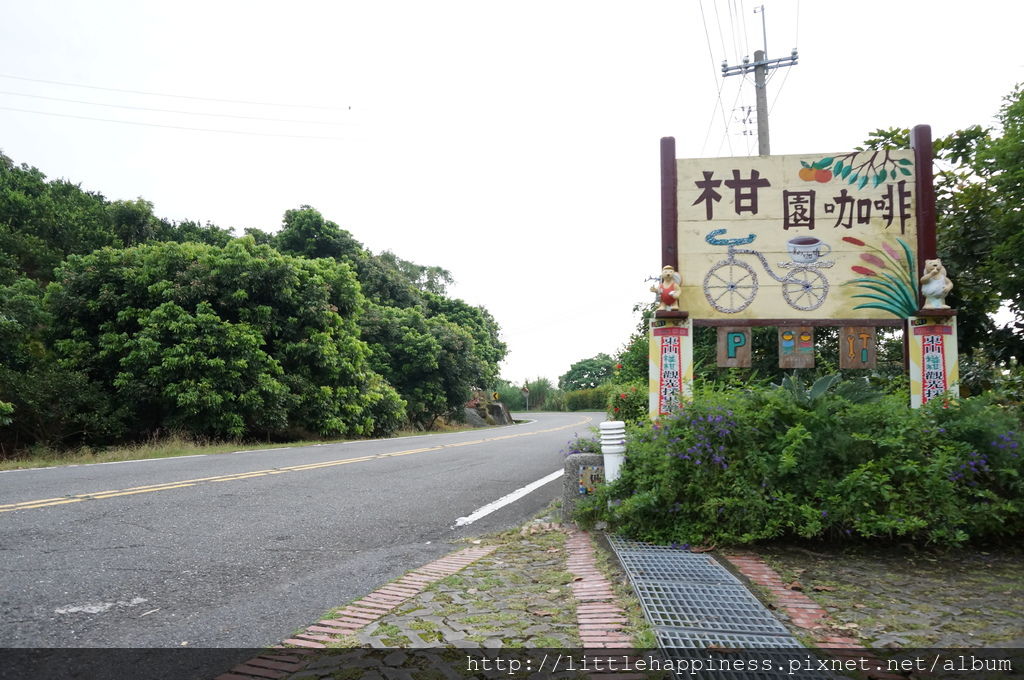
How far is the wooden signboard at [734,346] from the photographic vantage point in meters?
7.03

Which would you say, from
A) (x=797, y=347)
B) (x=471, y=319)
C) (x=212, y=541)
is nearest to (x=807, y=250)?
(x=797, y=347)

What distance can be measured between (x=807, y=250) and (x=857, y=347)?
3.84ft

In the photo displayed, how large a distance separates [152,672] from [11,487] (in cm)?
676

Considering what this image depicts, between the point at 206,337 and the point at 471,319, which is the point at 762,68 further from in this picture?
the point at 471,319

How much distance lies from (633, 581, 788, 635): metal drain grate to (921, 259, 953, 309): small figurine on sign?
4520 millimetres

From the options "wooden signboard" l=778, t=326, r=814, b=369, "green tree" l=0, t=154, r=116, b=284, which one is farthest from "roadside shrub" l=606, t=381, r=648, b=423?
"green tree" l=0, t=154, r=116, b=284

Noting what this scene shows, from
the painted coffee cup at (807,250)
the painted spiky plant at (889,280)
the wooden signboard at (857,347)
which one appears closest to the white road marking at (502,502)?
the wooden signboard at (857,347)

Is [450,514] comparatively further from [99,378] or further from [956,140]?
[99,378]

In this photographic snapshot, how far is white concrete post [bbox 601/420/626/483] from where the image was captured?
5801mm

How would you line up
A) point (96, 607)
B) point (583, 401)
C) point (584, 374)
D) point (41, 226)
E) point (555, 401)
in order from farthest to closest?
point (584, 374) → point (555, 401) → point (583, 401) → point (41, 226) → point (96, 607)

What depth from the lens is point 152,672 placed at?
3.04m

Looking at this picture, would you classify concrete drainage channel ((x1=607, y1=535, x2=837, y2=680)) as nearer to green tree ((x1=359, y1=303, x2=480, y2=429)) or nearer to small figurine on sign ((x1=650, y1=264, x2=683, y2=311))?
small figurine on sign ((x1=650, y1=264, x2=683, y2=311))

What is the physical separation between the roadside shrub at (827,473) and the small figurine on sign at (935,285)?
1.69 m

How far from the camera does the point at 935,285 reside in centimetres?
672
